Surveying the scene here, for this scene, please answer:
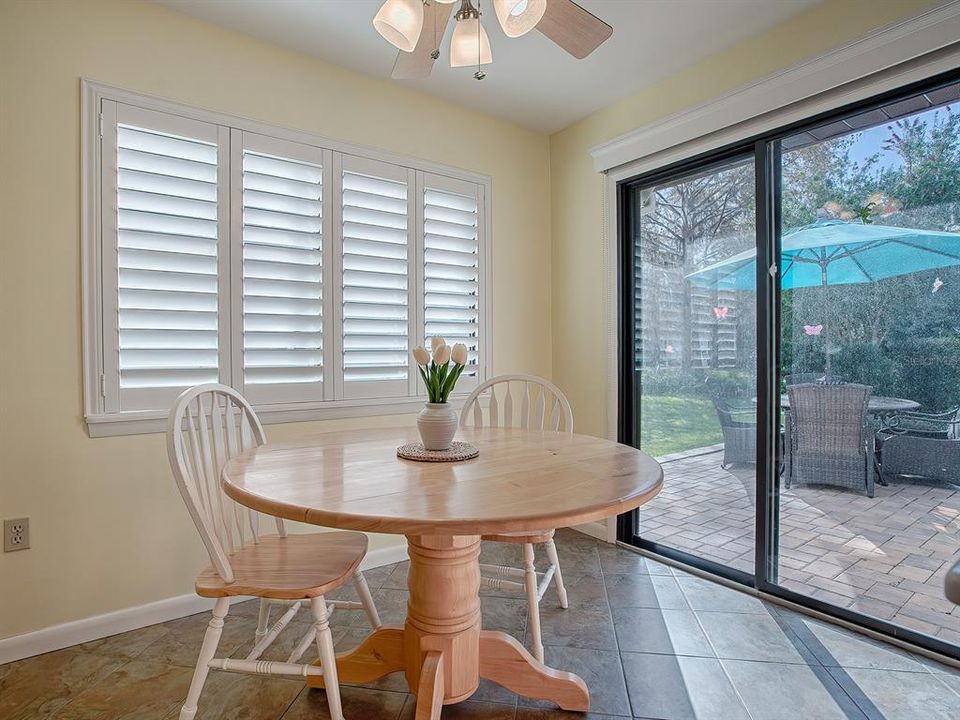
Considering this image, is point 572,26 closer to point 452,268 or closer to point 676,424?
point 452,268

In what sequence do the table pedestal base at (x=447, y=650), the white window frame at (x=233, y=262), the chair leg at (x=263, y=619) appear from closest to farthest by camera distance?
the table pedestal base at (x=447, y=650), the chair leg at (x=263, y=619), the white window frame at (x=233, y=262)

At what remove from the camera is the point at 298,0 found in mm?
2105

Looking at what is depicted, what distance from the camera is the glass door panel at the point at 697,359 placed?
8.19ft

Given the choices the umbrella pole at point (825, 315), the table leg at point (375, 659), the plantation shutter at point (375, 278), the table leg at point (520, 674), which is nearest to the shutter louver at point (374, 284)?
the plantation shutter at point (375, 278)

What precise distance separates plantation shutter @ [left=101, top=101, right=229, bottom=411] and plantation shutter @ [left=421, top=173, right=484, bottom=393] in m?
1.06

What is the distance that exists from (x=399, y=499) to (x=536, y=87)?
252cm

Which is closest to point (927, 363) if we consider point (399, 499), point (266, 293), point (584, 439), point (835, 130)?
point (835, 130)

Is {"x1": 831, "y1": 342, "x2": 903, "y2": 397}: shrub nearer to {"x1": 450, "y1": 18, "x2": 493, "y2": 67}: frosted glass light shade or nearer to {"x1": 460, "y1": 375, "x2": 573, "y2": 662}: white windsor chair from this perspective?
{"x1": 460, "y1": 375, "x2": 573, "y2": 662}: white windsor chair

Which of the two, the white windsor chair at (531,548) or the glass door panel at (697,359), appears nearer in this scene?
the white windsor chair at (531,548)

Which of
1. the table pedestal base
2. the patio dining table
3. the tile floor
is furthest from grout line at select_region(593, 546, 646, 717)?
the patio dining table

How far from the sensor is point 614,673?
1778 mm

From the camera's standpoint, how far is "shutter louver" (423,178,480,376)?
2.94 metres

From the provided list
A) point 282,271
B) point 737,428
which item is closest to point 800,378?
point 737,428

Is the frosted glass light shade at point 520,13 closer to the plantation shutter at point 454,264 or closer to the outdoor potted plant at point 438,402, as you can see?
the outdoor potted plant at point 438,402
